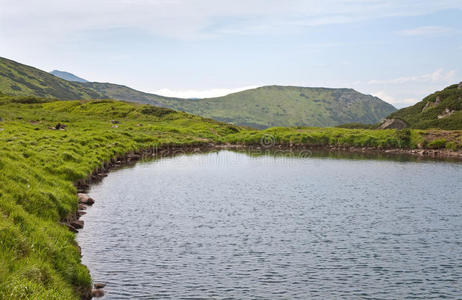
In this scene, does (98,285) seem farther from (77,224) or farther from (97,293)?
(77,224)

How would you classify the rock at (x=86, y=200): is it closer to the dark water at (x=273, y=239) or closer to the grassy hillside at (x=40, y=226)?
the dark water at (x=273, y=239)

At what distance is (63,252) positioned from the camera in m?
21.2

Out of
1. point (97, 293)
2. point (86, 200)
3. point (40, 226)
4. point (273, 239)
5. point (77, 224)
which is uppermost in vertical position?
point (40, 226)

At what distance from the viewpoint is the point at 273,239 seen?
3164 cm

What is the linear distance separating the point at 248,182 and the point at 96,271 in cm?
3832

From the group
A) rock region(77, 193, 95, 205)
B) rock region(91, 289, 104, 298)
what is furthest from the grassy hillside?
rock region(77, 193, 95, 205)

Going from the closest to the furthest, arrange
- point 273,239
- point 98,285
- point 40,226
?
point 98,285
point 40,226
point 273,239

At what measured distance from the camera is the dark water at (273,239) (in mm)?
22938

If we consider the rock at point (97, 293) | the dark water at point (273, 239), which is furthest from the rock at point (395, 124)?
the rock at point (97, 293)

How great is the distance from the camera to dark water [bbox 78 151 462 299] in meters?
22.9

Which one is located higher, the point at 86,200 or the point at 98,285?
the point at 86,200

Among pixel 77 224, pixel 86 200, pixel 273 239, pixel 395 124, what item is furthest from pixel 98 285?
pixel 395 124

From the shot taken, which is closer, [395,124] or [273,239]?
[273,239]

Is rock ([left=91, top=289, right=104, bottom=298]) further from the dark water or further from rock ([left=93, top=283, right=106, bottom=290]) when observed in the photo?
rock ([left=93, top=283, right=106, bottom=290])
